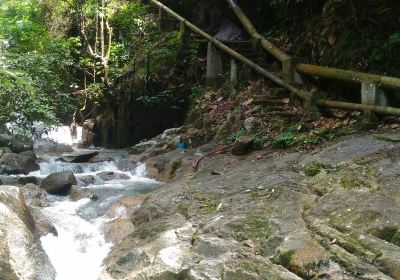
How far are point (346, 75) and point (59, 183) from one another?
5631 millimetres

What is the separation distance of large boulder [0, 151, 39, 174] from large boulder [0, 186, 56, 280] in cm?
514

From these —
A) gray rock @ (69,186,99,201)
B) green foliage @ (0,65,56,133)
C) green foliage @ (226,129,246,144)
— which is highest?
green foliage @ (0,65,56,133)

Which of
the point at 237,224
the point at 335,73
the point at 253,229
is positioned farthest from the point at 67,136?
the point at 253,229

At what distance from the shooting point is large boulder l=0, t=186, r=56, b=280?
4402 mm

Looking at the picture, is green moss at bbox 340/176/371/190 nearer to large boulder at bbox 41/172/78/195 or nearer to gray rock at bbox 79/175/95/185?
large boulder at bbox 41/172/78/195

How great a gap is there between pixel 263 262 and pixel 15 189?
3464mm

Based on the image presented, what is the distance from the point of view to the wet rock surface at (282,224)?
3930mm

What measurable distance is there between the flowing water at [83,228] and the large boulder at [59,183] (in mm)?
224

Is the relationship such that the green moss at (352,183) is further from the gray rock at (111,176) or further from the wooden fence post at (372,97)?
the gray rock at (111,176)

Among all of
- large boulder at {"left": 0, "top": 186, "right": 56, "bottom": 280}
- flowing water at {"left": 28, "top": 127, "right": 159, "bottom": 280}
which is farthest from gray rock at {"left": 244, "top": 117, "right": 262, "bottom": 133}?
large boulder at {"left": 0, "top": 186, "right": 56, "bottom": 280}

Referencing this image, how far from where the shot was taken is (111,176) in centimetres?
985

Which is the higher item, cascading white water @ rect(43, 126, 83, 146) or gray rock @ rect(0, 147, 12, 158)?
gray rock @ rect(0, 147, 12, 158)

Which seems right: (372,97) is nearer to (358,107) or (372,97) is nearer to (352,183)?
(358,107)

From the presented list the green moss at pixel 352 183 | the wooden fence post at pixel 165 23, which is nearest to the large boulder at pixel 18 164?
the wooden fence post at pixel 165 23
